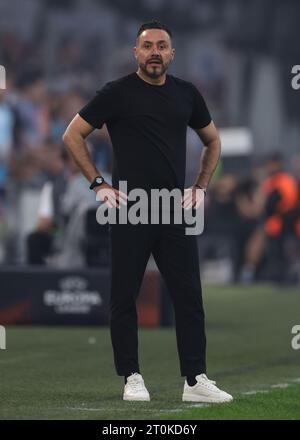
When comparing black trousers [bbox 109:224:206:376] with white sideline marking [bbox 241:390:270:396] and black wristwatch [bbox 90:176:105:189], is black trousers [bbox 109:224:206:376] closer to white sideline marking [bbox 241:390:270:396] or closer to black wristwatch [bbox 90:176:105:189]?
black wristwatch [bbox 90:176:105:189]

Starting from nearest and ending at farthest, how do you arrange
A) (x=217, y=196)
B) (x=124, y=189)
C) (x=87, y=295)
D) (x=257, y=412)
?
(x=257, y=412) → (x=124, y=189) → (x=87, y=295) → (x=217, y=196)

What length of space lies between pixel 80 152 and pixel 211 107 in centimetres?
1976

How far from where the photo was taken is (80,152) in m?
9.49

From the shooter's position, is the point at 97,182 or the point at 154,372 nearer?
the point at 97,182

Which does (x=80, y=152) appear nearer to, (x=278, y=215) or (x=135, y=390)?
(x=135, y=390)

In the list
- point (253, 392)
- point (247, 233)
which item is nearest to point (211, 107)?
point (247, 233)

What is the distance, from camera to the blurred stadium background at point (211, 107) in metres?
25.2

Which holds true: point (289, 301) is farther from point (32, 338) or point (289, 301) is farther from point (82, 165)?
point (82, 165)

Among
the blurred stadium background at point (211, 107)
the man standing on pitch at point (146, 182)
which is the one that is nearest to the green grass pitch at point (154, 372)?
the man standing on pitch at point (146, 182)

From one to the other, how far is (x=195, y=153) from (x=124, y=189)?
18095 millimetres

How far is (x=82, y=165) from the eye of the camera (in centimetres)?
953

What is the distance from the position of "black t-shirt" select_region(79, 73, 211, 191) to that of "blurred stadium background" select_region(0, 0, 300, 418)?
33.1ft

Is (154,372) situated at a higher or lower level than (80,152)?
lower
